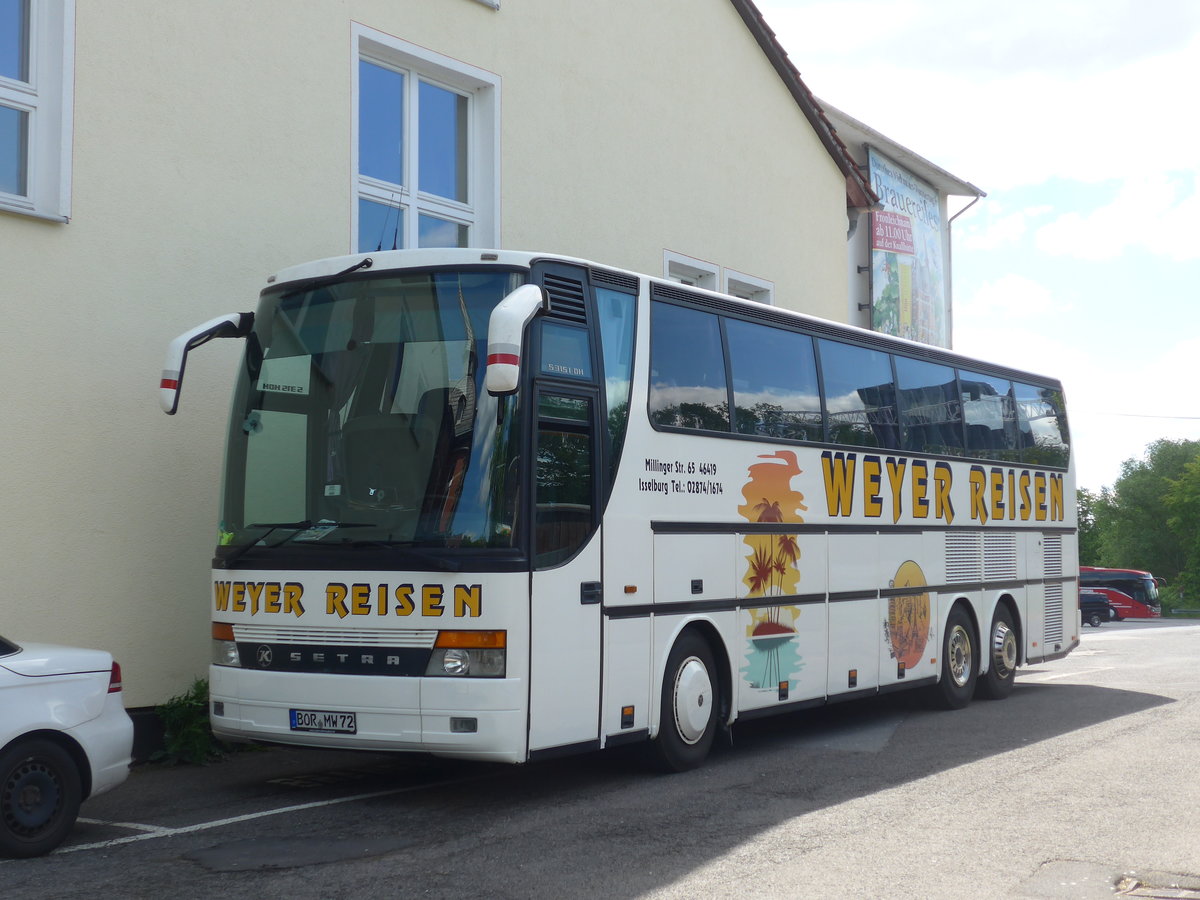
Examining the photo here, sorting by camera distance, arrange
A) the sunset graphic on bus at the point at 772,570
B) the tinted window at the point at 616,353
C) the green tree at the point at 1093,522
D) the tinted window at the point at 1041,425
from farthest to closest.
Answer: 1. the green tree at the point at 1093,522
2. the tinted window at the point at 1041,425
3. the sunset graphic on bus at the point at 772,570
4. the tinted window at the point at 616,353

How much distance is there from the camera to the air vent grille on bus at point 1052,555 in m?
16.0

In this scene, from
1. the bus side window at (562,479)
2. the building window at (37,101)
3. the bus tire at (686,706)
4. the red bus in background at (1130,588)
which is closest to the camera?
the bus side window at (562,479)

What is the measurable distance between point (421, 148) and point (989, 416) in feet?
21.9

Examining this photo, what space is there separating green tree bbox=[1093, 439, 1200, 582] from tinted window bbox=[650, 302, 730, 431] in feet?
330

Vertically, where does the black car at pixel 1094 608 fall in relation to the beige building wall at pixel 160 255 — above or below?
below

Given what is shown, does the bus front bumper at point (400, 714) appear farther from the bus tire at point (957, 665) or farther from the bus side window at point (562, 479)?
the bus tire at point (957, 665)

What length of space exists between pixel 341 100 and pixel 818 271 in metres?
10.6

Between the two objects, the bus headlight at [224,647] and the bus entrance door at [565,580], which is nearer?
the bus entrance door at [565,580]

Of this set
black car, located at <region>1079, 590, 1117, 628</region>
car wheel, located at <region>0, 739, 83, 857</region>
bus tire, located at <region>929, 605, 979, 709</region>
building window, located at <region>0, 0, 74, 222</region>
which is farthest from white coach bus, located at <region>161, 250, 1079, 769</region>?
black car, located at <region>1079, 590, 1117, 628</region>

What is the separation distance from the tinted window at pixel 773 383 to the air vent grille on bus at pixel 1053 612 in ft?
19.6

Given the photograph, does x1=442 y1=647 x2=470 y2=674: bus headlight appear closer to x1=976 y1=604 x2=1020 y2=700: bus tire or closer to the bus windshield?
the bus windshield

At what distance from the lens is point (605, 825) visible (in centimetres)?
769

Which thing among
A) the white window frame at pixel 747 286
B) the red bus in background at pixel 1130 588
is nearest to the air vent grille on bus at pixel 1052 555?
the white window frame at pixel 747 286

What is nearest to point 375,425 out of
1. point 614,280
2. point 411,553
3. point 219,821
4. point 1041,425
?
point 411,553
